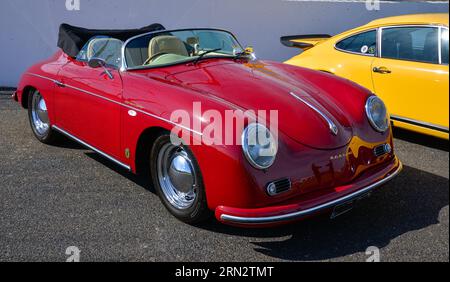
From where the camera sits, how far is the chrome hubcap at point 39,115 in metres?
4.88

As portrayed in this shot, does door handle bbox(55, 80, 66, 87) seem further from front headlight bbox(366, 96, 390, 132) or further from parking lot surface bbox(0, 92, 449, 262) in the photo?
front headlight bbox(366, 96, 390, 132)

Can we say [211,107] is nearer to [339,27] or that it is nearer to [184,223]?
[184,223]

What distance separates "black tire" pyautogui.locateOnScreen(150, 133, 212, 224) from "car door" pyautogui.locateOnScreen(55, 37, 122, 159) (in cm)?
44

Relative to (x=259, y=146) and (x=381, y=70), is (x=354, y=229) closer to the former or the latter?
(x=259, y=146)

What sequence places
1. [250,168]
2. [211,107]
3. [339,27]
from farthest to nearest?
[339,27]
[211,107]
[250,168]

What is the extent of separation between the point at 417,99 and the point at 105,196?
2724mm

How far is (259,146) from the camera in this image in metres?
2.69

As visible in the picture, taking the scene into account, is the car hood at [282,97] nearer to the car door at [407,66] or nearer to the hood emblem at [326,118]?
the hood emblem at [326,118]

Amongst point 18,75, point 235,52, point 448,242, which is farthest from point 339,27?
point 448,242

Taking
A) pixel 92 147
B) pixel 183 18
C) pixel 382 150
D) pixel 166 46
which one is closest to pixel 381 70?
pixel 382 150

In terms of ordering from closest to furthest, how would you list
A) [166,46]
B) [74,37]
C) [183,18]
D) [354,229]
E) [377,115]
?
[354,229]
[377,115]
[166,46]
[74,37]
[183,18]

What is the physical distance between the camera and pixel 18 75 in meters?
8.05

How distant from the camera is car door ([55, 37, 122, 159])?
11.8 feet

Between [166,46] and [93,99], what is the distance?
814 millimetres
